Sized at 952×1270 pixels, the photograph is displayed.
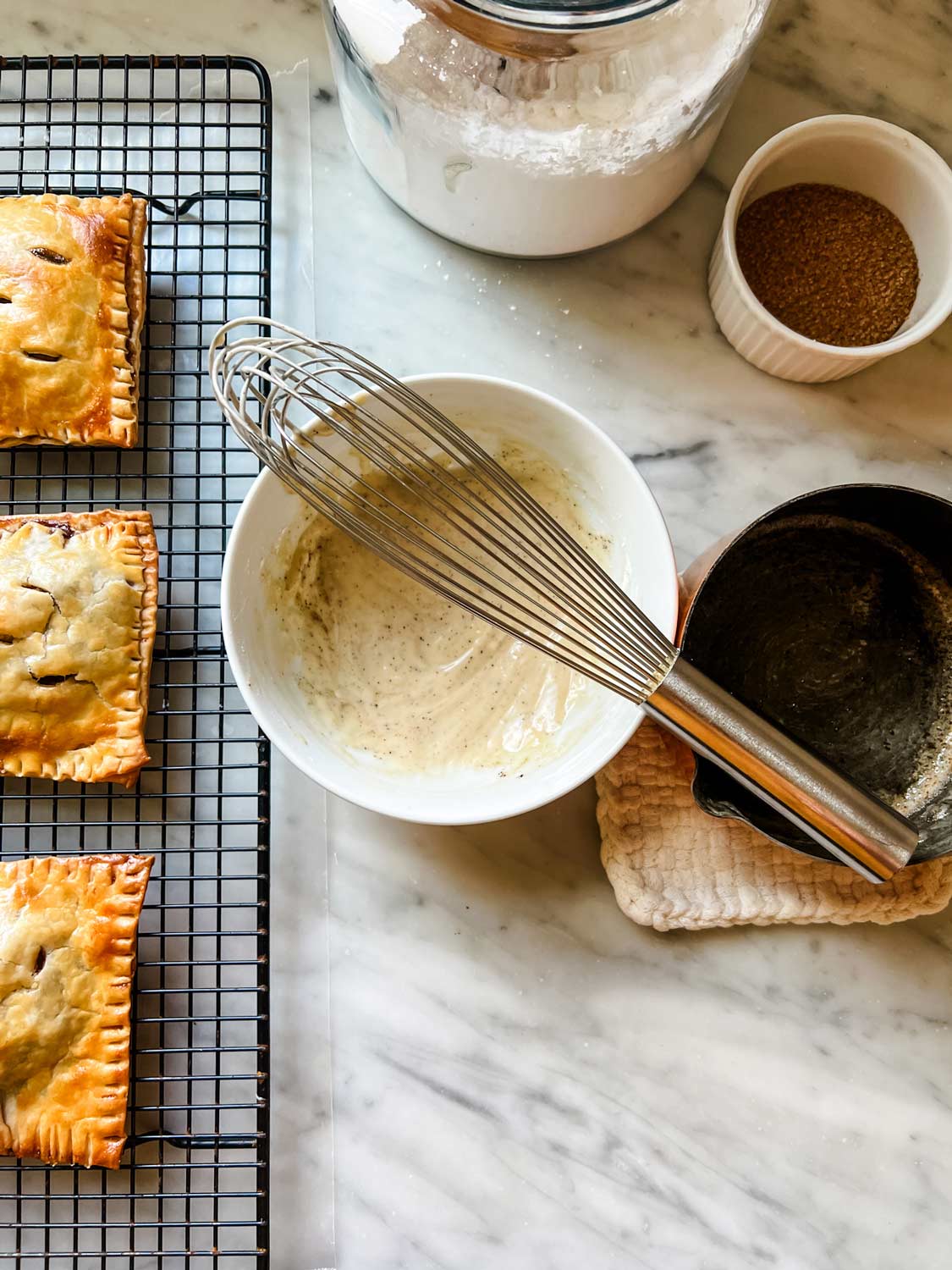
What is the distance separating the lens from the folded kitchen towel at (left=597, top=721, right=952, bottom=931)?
3.31 ft

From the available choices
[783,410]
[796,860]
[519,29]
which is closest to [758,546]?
[783,410]

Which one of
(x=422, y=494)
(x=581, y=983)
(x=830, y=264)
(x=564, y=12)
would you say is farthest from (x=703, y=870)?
(x=564, y=12)

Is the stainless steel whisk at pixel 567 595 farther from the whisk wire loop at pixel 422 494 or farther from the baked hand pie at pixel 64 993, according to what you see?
the baked hand pie at pixel 64 993

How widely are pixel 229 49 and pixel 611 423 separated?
55 centimetres

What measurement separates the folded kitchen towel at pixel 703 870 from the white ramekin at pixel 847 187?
39 centimetres

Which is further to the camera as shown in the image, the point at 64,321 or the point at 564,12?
the point at 64,321

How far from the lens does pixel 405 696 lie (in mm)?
1016

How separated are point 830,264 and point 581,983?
75cm

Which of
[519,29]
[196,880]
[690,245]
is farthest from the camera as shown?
[690,245]

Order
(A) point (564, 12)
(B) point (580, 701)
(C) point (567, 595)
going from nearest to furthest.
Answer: (A) point (564, 12)
(C) point (567, 595)
(B) point (580, 701)

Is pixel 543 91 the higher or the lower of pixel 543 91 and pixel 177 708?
the higher

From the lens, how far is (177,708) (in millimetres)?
1049

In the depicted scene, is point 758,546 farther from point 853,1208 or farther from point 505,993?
point 853,1208

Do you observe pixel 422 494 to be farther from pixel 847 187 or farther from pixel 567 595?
pixel 847 187
